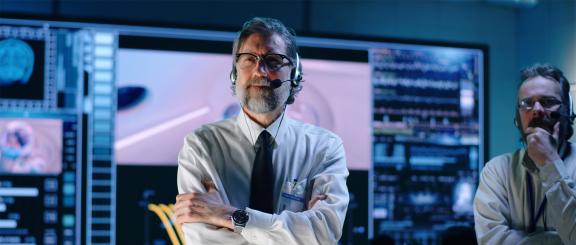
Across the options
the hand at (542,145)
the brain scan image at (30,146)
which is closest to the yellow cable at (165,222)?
the brain scan image at (30,146)

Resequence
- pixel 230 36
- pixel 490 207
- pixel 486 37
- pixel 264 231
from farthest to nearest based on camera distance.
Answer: pixel 486 37
pixel 230 36
pixel 490 207
pixel 264 231

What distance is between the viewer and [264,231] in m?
2.15

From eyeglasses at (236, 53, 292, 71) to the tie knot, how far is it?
0.78 feet

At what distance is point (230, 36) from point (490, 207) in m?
1.97

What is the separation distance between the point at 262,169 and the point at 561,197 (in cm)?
108

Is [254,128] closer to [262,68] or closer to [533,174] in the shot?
[262,68]

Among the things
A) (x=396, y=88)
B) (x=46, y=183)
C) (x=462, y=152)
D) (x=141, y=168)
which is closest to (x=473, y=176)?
(x=462, y=152)

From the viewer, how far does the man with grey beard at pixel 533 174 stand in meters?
2.54

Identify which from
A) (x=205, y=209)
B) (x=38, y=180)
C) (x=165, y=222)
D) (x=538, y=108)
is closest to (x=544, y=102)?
(x=538, y=108)

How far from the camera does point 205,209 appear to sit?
2191mm

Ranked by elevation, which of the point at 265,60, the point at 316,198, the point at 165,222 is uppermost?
the point at 265,60

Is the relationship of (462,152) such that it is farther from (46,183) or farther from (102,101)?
(46,183)

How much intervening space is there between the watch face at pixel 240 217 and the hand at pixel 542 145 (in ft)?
3.81

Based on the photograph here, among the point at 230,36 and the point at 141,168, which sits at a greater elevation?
the point at 230,36
